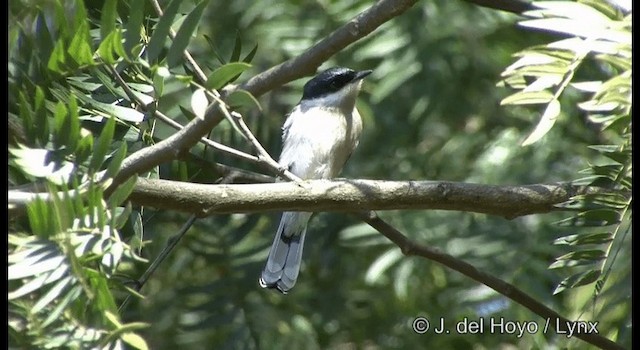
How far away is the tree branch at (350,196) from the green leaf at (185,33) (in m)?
0.41

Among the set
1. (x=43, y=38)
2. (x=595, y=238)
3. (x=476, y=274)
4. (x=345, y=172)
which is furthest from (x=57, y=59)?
(x=345, y=172)

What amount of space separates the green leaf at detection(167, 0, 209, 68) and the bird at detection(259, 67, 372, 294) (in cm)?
235

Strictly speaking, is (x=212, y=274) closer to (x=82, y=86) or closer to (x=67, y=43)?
(x=82, y=86)

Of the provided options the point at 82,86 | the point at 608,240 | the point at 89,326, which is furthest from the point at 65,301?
the point at 608,240

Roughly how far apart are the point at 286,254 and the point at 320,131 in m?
0.83

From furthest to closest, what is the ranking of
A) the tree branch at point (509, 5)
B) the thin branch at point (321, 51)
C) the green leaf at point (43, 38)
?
1. the tree branch at point (509, 5)
2. the thin branch at point (321, 51)
3. the green leaf at point (43, 38)

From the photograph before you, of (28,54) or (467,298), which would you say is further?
(467,298)

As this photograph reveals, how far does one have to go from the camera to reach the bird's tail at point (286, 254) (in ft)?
13.8

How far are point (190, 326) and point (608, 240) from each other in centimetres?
241

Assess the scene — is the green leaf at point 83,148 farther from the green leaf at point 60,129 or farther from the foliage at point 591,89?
the foliage at point 591,89

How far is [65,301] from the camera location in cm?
187

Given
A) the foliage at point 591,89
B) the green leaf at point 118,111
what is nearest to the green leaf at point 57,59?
the green leaf at point 118,111

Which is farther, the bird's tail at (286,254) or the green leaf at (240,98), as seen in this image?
the bird's tail at (286,254)
